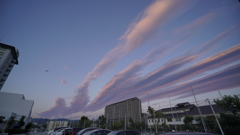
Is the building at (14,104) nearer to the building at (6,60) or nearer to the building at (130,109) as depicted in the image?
the building at (6,60)

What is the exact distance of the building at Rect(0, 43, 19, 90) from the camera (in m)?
47.4

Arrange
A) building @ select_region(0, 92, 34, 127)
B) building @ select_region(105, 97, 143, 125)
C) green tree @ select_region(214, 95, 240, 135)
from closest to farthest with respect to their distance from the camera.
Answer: green tree @ select_region(214, 95, 240, 135), building @ select_region(0, 92, 34, 127), building @ select_region(105, 97, 143, 125)

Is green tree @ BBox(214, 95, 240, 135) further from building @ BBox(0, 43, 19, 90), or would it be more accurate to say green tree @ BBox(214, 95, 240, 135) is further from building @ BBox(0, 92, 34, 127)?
building @ BBox(0, 43, 19, 90)

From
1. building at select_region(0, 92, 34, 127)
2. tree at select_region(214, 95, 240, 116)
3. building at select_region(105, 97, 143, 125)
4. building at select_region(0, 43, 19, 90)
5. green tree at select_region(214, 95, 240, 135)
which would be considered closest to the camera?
green tree at select_region(214, 95, 240, 135)

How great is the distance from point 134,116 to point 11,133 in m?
63.1

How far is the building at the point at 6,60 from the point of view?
47419mm

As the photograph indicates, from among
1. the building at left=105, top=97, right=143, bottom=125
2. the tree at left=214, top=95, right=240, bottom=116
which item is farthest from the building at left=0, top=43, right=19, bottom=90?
the tree at left=214, top=95, right=240, bottom=116

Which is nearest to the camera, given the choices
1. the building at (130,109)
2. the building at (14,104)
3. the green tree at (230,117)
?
the green tree at (230,117)

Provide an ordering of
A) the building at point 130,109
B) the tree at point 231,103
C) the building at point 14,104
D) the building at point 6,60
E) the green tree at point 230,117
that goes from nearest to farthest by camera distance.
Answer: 1. the green tree at point 230,117
2. the tree at point 231,103
3. the building at point 6,60
4. the building at point 14,104
5. the building at point 130,109

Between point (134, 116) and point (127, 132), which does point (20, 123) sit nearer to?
point (127, 132)

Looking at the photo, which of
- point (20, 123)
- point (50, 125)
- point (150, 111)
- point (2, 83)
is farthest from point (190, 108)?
point (2, 83)

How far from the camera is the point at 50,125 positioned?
210ft

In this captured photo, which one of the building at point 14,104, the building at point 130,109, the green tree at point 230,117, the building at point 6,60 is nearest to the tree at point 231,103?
the green tree at point 230,117

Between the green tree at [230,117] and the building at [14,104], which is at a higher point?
the building at [14,104]
